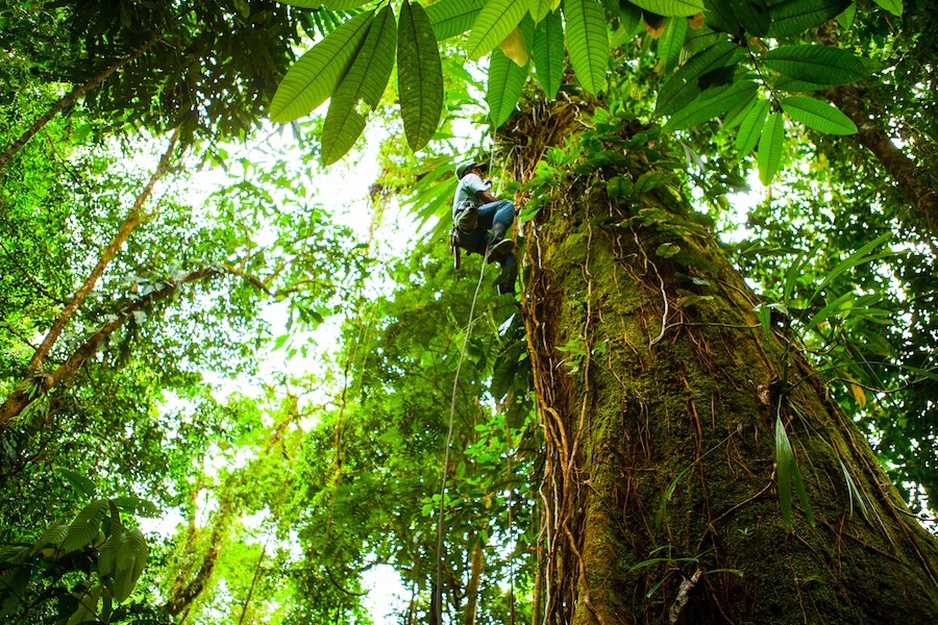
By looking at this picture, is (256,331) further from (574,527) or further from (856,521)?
(856,521)

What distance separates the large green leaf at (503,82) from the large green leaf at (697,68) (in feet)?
0.95

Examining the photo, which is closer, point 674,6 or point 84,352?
point 674,6

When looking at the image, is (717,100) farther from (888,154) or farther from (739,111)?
(888,154)

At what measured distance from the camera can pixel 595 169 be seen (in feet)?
6.10

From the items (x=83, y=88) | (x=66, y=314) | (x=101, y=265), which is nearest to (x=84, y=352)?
(x=66, y=314)

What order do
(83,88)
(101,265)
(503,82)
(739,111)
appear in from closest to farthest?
(503,82)
(739,111)
(83,88)
(101,265)

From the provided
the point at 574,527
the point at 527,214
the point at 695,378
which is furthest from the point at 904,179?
the point at 574,527

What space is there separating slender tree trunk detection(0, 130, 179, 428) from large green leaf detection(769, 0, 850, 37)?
3869 millimetres

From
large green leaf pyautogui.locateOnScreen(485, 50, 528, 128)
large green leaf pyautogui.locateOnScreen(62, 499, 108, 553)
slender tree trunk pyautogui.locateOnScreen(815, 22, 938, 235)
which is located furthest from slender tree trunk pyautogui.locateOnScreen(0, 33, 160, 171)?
slender tree trunk pyautogui.locateOnScreen(815, 22, 938, 235)

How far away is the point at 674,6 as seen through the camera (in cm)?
68

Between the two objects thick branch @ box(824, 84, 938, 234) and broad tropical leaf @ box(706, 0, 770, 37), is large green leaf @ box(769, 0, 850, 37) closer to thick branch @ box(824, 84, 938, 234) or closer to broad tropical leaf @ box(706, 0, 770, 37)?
broad tropical leaf @ box(706, 0, 770, 37)

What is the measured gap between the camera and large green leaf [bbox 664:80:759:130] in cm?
104

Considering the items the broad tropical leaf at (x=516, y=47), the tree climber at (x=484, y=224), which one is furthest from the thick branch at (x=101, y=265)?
the broad tropical leaf at (x=516, y=47)

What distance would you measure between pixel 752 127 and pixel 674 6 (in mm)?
558
